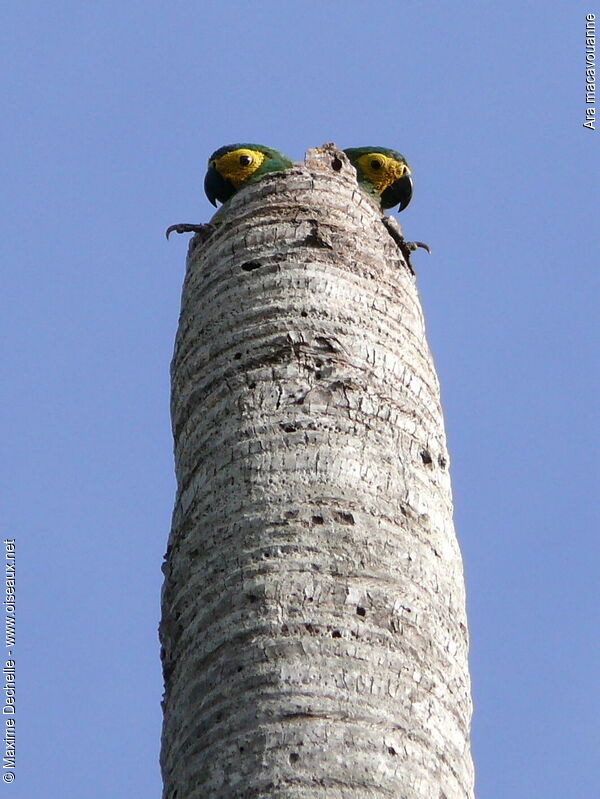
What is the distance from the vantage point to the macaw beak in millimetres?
6335

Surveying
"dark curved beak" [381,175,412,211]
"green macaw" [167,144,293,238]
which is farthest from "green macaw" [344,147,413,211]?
"green macaw" [167,144,293,238]

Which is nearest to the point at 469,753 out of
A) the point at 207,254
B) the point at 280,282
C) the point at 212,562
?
the point at 212,562

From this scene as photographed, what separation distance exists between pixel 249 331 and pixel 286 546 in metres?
0.93

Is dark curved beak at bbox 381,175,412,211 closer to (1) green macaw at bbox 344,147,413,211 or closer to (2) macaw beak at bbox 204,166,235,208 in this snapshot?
(1) green macaw at bbox 344,147,413,211

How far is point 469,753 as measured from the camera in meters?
4.60

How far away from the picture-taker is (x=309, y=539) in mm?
4633

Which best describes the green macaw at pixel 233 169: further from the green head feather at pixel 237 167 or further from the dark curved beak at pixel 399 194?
the dark curved beak at pixel 399 194

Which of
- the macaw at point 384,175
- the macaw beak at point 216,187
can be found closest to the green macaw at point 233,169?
the macaw beak at point 216,187

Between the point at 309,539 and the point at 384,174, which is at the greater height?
the point at 384,174

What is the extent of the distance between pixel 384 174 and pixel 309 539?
7.26ft

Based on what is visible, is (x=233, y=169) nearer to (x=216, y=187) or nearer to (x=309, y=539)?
(x=216, y=187)

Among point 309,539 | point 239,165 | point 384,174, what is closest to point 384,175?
point 384,174

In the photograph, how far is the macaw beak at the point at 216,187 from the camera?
249 inches

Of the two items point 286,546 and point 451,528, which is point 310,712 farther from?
point 451,528
